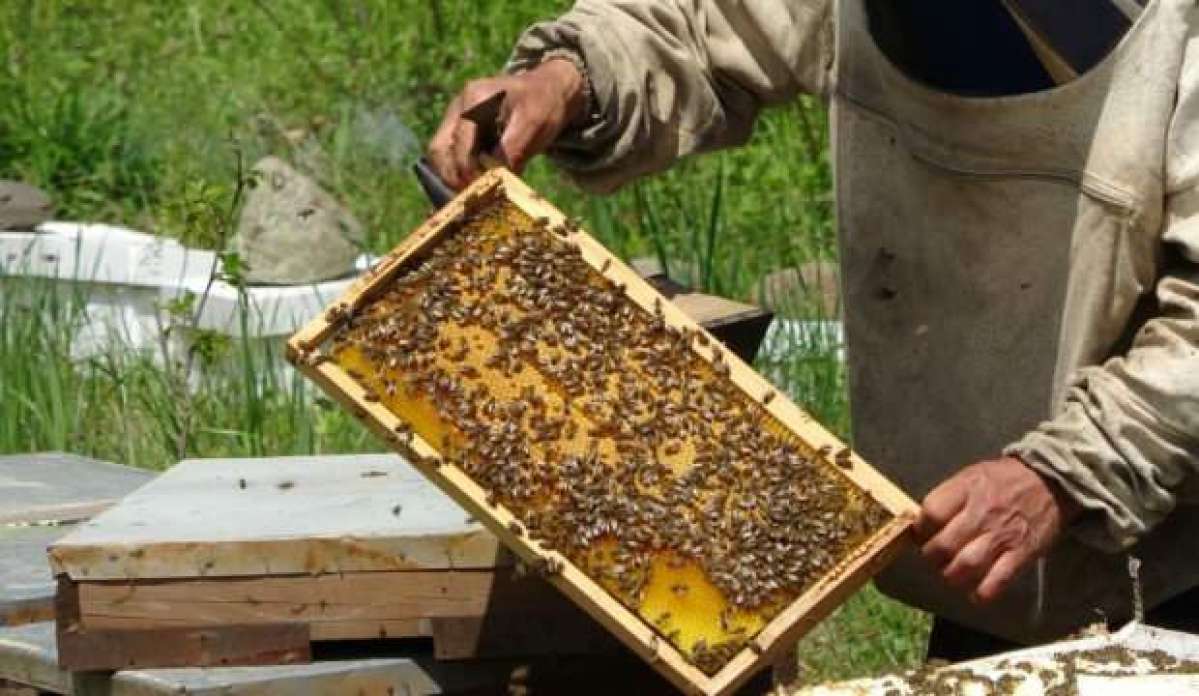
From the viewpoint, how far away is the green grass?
252 inches

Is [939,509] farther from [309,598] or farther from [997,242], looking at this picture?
[309,598]

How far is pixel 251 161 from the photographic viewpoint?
29.4ft

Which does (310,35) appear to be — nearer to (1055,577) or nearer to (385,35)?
(385,35)

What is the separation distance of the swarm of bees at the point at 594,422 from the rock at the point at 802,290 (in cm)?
326

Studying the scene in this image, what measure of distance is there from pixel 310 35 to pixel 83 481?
16.9 ft

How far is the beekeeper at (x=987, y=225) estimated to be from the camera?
3.64m

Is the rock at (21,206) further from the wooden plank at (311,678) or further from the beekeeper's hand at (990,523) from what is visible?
the beekeeper's hand at (990,523)

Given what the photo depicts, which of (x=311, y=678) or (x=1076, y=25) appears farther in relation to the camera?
(x=1076, y=25)

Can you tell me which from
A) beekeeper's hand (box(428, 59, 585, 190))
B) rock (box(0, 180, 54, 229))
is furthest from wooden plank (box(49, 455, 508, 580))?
rock (box(0, 180, 54, 229))

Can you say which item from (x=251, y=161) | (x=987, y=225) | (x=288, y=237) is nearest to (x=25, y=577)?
(x=987, y=225)

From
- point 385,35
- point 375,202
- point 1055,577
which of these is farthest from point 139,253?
point 1055,577

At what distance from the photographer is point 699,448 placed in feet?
11.7

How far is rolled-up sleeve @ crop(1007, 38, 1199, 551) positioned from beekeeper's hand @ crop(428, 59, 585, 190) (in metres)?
1.00

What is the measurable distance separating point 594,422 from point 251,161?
5572mm
